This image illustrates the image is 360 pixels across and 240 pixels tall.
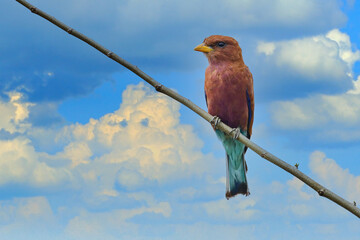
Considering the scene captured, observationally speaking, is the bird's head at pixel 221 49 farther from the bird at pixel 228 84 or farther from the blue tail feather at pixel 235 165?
the blue tail feather at pixel 235 165

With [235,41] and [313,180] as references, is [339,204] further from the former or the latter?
[235,41]

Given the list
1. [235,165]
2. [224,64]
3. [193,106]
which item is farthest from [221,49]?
[193,106]

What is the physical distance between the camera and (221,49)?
5.82 metres

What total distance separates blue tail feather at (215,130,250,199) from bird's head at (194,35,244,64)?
1.08m

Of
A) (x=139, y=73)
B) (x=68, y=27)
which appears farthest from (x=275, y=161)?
(x=68, y=27)

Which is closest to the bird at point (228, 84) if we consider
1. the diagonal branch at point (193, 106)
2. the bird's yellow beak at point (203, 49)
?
the bird's yellow beak at point (203, 49)

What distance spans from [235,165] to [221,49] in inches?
64.5

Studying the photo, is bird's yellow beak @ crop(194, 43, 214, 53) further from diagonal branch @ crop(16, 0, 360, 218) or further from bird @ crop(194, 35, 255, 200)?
diagonal branch @ crop(16, 0, 360, 218)

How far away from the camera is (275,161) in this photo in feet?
12.0

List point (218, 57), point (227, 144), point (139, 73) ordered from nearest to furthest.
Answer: point (139, 73) < point (218, 57) < point (227, 144)

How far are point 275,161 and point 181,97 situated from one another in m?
0.98

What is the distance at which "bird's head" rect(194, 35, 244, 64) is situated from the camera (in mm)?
5824

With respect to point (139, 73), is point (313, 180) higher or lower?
lower

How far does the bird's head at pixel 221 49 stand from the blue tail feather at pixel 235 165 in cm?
108
